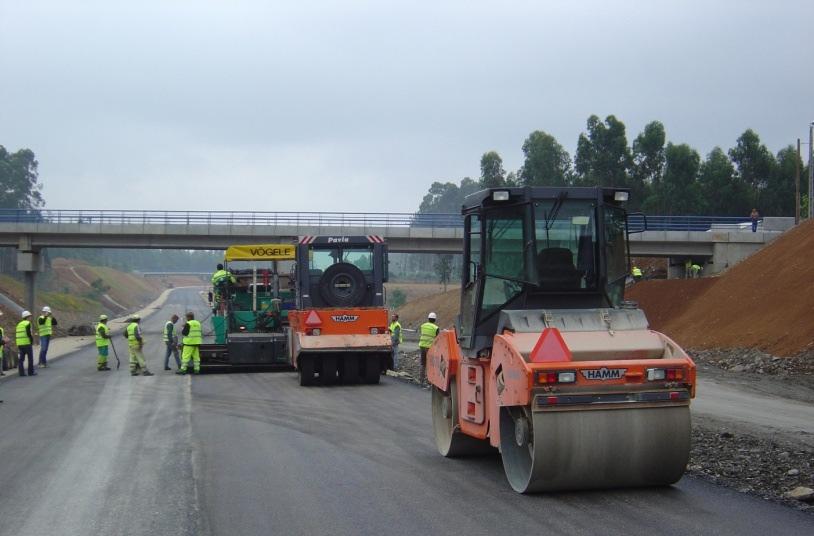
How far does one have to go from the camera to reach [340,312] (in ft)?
67.2

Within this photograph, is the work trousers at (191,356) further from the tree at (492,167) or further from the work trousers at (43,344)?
the tree at (492,167)

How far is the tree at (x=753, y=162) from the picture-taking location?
6069 centimetres

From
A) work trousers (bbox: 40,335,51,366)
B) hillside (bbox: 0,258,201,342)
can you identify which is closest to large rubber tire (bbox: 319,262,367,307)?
work trousers (bbox: 40,335,51,366)

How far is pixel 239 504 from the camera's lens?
823 centimetres

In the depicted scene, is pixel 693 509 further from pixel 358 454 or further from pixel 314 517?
pixel 358 454

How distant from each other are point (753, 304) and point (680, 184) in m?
29.5

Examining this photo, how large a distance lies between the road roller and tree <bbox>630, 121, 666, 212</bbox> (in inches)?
1991

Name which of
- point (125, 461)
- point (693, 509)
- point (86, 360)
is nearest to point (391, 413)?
point (125, 461)

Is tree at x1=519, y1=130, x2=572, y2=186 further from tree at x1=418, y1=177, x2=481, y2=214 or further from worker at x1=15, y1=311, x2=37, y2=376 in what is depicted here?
tree at x1=418, y1=177, x2=481, y2=214

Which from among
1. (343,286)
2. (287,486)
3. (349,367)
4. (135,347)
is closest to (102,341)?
(135,347)

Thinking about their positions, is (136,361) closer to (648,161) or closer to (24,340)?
(24,340)

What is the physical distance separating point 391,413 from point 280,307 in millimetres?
11347

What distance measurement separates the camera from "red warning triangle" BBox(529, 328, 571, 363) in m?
7.87

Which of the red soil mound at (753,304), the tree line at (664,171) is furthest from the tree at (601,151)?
the red soil mound at (753,304)
